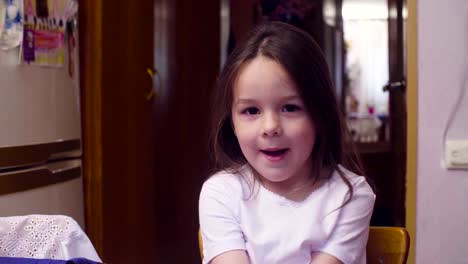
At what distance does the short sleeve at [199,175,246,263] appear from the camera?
1.00 metres

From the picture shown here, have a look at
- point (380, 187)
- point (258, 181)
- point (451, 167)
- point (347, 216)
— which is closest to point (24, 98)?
point (258, 181)

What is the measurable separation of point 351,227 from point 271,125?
0.70 ft

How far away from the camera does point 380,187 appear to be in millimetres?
4469

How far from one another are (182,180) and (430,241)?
1.50 metres

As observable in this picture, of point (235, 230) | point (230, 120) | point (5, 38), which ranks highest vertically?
point (5, 38)

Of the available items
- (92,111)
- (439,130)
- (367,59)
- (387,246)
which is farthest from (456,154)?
(367,59)

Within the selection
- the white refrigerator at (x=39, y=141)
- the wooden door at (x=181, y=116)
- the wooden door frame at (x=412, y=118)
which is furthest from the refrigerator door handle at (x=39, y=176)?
the wooden door frame at (x=412, y=118)

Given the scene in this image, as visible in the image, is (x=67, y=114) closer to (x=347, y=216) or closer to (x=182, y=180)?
(x=182, y=180)

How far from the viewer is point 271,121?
0.94 meters

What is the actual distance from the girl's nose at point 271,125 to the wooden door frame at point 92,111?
1387mm

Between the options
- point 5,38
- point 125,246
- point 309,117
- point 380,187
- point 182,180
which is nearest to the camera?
point 309,117

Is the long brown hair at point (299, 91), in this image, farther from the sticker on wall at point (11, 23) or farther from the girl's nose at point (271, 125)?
the sticker on wall at point (11, 23)

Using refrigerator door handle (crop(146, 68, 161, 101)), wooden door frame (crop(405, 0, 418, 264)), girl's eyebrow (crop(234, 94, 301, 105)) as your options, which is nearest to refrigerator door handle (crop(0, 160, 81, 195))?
refrigerator door handle (crop(146, 68, 161, 101))

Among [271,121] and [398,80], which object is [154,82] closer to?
[398,80]
